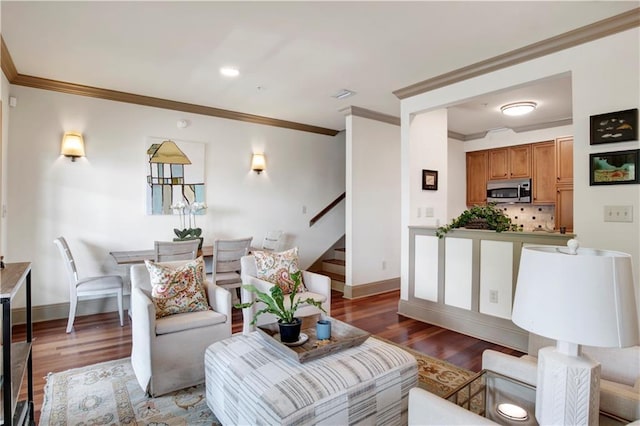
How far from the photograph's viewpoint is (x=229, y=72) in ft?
11.6

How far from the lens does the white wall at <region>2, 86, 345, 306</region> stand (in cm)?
369

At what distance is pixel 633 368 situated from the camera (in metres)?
1.52

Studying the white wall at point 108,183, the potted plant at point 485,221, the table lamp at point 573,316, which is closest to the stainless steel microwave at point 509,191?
the potted plant at point 485,221

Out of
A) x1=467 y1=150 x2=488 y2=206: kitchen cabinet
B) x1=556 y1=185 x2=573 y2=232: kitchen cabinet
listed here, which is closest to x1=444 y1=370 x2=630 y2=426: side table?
x1=556 y1=185 x2=573 y2=232: kitchen cabinet

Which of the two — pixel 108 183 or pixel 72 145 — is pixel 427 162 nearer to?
pixel 108 183

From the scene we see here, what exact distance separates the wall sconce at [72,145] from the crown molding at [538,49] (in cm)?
378

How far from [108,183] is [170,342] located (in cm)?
269

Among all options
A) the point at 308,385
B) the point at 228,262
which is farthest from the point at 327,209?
the point at 308,385

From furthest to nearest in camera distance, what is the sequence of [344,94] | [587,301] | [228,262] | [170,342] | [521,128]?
[521,128] → [344,94] → [228,262] → [170,342] → [587,301]

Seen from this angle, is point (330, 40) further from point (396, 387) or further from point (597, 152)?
point (396, 387)

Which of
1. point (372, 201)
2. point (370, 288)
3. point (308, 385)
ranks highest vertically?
point (372, 201)

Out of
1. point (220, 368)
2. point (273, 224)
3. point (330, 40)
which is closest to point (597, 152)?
point (330, 40)

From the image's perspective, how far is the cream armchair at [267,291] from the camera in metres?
3.05

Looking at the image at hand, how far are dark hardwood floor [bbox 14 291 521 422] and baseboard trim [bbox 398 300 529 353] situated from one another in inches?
3.1
